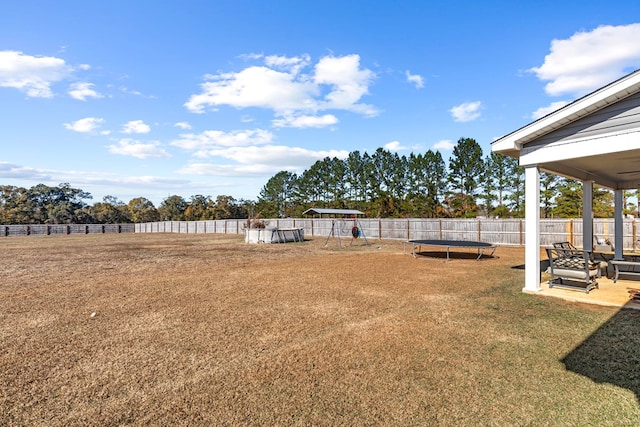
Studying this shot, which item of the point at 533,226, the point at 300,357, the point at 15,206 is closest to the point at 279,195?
the point at 15,206

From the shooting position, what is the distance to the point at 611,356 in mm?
3779

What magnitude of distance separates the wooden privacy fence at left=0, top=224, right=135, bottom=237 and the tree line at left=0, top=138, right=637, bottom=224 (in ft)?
40.3

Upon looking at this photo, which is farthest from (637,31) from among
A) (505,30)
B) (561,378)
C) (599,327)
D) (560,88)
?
(561,378)

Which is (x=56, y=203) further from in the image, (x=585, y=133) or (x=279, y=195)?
(x=585, y=133)

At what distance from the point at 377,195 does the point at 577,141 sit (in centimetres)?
3621

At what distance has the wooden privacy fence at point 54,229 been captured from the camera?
4039 cm

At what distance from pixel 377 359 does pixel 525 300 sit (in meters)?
4.10

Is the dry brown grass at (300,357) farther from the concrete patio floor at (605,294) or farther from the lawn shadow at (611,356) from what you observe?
the concrete patio floor at (605,294)

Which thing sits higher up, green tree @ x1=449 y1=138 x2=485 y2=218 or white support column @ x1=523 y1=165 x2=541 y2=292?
green tree @ x1=449 y1=138 x2=485 y2=218

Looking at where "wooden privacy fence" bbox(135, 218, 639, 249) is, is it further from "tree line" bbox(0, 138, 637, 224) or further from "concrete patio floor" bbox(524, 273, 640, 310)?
"tree line" bbox(0, 138, 637, 224)

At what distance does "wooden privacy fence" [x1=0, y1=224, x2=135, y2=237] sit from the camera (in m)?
40.4

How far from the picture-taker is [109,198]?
75.9 meters

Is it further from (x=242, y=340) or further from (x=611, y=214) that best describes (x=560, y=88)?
(x=242, y=340)

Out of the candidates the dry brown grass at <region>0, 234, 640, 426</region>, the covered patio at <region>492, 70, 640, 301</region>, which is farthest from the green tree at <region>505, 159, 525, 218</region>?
the dry brown grass at <region>0, 234, 640, 426</region>
